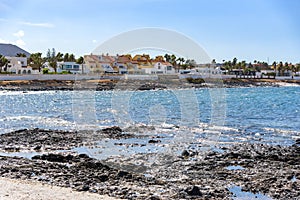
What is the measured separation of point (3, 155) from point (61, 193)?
707 centimetres

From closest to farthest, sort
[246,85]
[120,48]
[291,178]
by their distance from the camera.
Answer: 1. [291,178]
2. [120,48]
3. [246,85]

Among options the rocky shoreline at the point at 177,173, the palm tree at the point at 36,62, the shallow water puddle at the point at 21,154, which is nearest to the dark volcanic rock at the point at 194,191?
the rocky shoreline at the point at 177,173

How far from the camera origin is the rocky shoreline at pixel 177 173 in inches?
469

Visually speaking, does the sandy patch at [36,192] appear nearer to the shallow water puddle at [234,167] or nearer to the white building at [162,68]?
the shallow water puddle at [234,167]

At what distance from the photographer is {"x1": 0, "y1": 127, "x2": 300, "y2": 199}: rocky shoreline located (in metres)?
11.9

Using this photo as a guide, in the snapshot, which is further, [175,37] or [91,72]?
[91,72]

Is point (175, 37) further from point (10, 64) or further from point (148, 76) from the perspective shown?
point (10, 64)

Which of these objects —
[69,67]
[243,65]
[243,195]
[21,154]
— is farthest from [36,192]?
[243,65]

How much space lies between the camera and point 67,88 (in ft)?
298

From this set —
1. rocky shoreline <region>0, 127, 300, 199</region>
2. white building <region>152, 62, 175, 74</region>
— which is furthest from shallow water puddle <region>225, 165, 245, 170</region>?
white building <region>152, 62, 175, 74</region>

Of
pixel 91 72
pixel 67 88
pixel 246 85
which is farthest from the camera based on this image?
pixel 246 85

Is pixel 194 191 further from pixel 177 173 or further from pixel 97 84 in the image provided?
pixel 97 84

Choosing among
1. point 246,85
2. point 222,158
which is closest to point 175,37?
point 222,158

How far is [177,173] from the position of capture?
14383 millimetres
